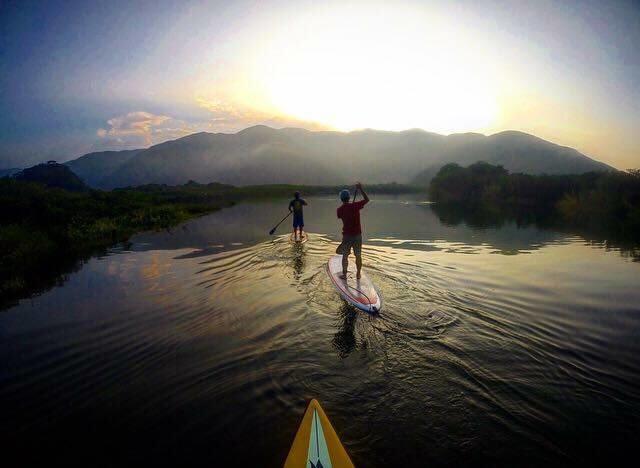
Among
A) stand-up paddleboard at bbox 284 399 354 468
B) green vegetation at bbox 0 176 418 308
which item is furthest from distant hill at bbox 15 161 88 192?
stand-up paddleboard at bbox 284 399 354 468

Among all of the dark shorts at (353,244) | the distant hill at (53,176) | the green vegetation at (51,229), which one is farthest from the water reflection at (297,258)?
the distant hill at (53,176)

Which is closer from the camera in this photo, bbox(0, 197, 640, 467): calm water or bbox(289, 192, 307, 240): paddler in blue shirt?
bbox(0, 197, 640, 467): calm water

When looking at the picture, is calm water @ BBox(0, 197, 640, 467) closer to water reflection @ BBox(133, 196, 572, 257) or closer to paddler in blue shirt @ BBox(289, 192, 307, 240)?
water reflection @ BBox(133, 196, 572, 257)

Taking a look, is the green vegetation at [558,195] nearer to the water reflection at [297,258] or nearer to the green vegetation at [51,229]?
the water reflection at [297,258]

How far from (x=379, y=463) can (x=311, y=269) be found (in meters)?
10.2

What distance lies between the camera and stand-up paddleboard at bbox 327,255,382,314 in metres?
8.94

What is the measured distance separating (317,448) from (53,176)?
106 metres

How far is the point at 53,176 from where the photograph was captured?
81438mm

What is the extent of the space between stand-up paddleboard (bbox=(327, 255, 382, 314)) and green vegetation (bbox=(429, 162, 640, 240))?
24032 mm

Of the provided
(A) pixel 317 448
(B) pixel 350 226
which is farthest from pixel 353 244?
(A) pixel 317 448

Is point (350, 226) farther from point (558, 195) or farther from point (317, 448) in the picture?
point (558, 195)

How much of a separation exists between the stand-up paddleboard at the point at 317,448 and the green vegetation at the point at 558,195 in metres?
29.4

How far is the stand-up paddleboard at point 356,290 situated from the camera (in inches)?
352

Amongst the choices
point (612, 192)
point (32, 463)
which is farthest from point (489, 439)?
point (612, 192)
